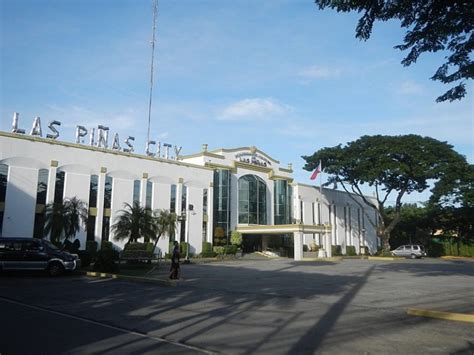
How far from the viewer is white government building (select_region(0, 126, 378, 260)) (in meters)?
34.3

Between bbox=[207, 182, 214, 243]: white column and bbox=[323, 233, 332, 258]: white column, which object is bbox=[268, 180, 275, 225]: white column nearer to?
bbox=[323, 233, 332, 258]: white column

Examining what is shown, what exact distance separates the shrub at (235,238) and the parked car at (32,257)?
27998 millimetres

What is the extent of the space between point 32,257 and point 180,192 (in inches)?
985

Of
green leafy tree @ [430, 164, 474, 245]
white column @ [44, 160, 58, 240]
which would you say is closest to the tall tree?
green leafy tree @ [430, 164, 474, 245]

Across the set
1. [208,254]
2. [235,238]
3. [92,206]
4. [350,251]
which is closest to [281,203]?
[235,238]

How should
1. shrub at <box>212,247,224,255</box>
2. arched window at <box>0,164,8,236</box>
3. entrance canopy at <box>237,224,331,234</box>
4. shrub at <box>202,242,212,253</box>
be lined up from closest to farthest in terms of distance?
arched window at <box>0,164,8,236</box> → shrub at <box>212,247,224,255</box> → shrub at <box>202,242,212,253</box> → entrance canopy at <box>237,224,331,234</box>

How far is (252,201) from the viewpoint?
5284 centimetres

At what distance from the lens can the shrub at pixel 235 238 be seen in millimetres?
48812

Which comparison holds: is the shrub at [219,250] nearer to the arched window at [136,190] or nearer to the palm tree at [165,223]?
the palm tree at [165,223]

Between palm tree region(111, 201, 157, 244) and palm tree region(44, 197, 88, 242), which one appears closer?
palm tree region(44, 197, 88, 242)

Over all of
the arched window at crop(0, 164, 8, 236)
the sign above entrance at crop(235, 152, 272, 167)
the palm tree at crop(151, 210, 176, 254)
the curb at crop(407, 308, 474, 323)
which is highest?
the sign above entrance at crop(235, 152, 272, 167)

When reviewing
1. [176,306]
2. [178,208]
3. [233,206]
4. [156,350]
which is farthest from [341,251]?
[156,350]

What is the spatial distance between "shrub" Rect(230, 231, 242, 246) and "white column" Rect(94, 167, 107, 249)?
15.8 m

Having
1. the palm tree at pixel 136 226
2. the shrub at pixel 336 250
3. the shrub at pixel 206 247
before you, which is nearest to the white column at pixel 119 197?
the palm tree at pixel 136 226
